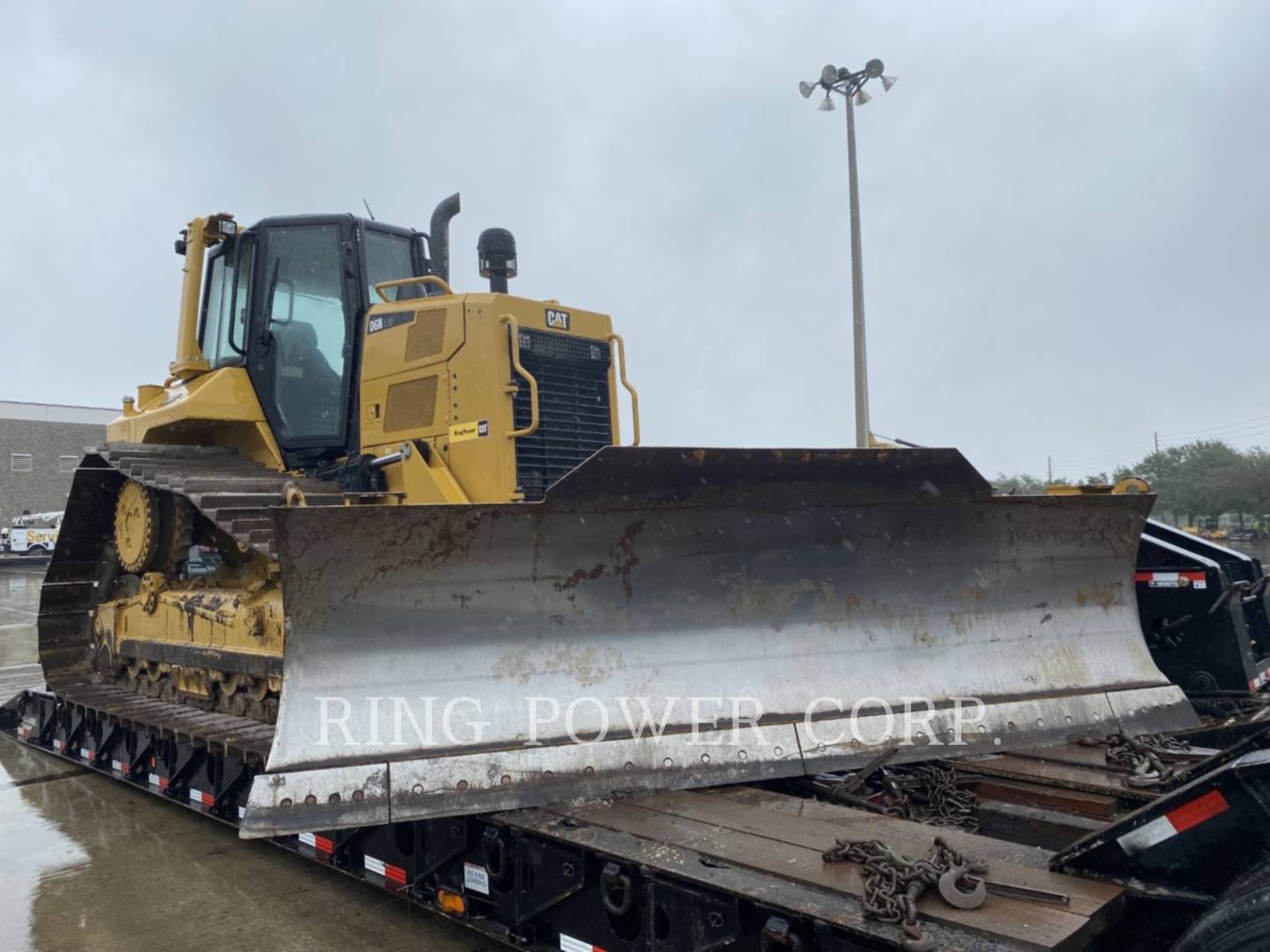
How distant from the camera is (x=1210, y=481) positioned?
142 ft

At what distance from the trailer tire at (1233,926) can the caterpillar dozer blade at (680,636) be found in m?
1.45

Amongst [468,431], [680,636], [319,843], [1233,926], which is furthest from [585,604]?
[1233,926]

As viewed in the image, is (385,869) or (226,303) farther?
(226,303)

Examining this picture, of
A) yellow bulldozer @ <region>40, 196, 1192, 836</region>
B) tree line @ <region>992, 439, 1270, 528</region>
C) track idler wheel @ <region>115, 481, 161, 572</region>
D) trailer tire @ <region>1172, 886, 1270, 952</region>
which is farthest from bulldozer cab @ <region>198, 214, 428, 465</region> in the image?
tree line @ <region>992, 439, 1270, 528</region>

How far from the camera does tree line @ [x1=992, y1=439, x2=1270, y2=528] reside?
135 ft

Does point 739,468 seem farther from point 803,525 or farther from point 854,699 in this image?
point 854,699

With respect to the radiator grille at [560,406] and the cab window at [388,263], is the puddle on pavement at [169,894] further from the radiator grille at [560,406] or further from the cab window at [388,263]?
the cab window at [388,263]

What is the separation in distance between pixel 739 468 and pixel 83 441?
4951 cm

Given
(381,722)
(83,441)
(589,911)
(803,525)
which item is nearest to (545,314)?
(803,525)

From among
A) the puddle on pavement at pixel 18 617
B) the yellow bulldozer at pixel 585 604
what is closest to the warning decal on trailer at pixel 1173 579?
the yellow bulldozer at pixel 585 604

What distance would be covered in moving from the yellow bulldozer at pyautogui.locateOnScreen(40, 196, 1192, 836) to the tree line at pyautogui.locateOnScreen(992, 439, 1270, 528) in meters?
36.3

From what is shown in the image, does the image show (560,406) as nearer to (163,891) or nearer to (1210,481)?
(163,891)

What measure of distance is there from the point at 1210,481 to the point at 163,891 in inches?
1909

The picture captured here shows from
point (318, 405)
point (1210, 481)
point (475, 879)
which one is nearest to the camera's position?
point (475, 879)
